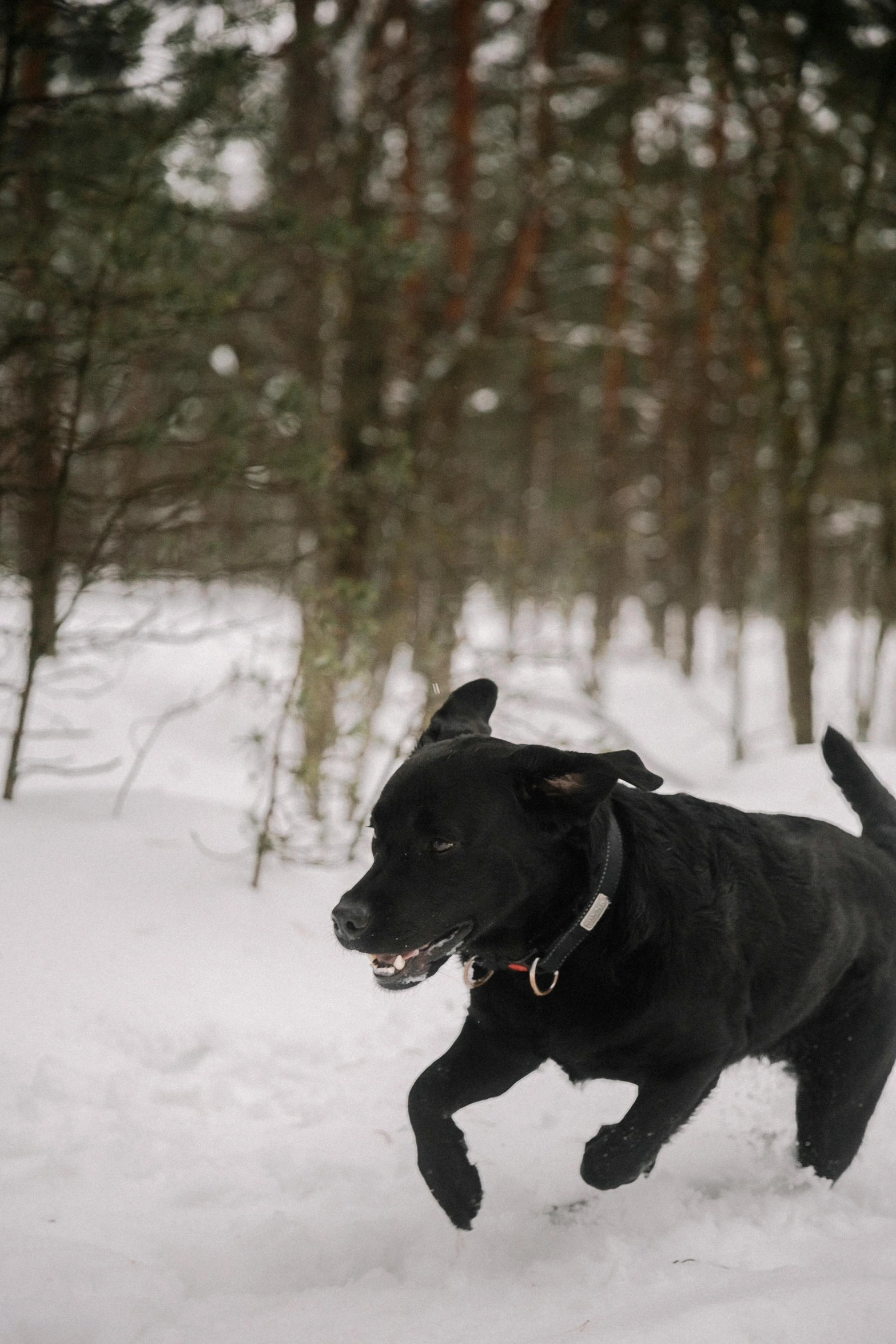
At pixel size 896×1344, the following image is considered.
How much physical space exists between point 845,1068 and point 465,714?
5.37ft

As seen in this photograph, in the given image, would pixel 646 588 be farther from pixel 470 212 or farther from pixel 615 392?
pixel 470 212

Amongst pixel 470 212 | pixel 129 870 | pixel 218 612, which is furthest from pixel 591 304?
pixel 129 870

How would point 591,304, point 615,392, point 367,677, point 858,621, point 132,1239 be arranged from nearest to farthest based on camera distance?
point 132,1239, point 367,677, point 858,621, point 615,392, point 591,304

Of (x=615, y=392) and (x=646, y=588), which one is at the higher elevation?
(x=615, y=392)

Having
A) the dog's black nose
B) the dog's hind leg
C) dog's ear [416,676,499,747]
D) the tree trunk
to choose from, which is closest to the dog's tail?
the dog's hind leg

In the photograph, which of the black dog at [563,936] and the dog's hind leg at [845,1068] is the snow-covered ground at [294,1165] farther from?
the black dog at [563,936]

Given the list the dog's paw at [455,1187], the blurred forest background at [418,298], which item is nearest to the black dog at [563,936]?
the dog's paw at [455,1187]

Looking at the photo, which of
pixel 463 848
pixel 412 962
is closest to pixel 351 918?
pixel 412 962

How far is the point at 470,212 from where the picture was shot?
1148 centimetres

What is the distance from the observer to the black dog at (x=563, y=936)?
2635mm

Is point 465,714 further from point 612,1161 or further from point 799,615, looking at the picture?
point 799,615

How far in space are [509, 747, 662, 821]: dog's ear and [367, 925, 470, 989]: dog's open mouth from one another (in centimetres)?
40

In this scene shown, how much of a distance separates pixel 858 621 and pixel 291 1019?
911 centimetres

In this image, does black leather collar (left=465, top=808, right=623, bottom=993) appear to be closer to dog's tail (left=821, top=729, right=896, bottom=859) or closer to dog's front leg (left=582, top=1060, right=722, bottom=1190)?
dog's front leg (left=582, top=1060, right=722, bottom=1190)
